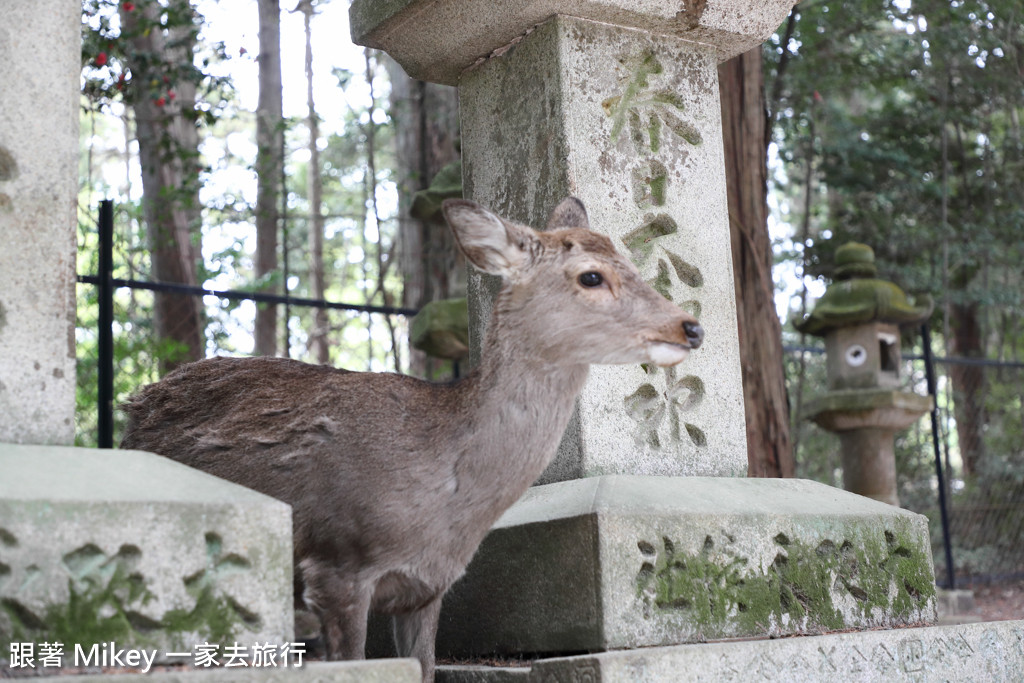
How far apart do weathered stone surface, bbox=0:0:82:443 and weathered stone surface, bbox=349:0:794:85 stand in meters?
1.47

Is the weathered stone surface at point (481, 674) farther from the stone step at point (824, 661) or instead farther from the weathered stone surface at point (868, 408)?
the weathered stone surface at point (868, 408)

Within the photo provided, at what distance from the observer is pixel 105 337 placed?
5309 millimetres

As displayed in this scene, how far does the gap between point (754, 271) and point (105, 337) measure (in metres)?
3.89

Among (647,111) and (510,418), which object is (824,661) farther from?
(647,111)

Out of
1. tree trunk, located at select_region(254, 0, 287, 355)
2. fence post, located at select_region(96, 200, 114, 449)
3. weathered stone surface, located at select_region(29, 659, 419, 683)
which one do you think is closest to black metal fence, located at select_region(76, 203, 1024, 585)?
tree trunk, located at select_region(254, 0, 287, 355)

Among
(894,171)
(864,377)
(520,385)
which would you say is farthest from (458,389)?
(894,171)

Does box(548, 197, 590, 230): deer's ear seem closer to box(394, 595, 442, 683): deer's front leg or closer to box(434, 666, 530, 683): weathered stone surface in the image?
box(394, 595, 442, 683): deer's front leg

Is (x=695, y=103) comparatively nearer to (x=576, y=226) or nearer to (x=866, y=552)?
(x=576, y=226)

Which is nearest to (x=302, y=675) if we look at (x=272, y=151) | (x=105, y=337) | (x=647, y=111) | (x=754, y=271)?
(x=647, y=111)

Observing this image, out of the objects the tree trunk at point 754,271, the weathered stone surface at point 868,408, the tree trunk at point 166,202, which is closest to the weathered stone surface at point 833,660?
the tree trunk at point 754,271

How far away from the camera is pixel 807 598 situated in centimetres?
351

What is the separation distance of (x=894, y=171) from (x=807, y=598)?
12.9 meters

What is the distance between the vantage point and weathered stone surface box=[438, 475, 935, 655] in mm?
3199

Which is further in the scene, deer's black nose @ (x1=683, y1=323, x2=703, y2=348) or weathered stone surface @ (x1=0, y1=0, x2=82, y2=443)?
deer's black nose @ (x1=683, y1=323, x2=703, y2=348)
